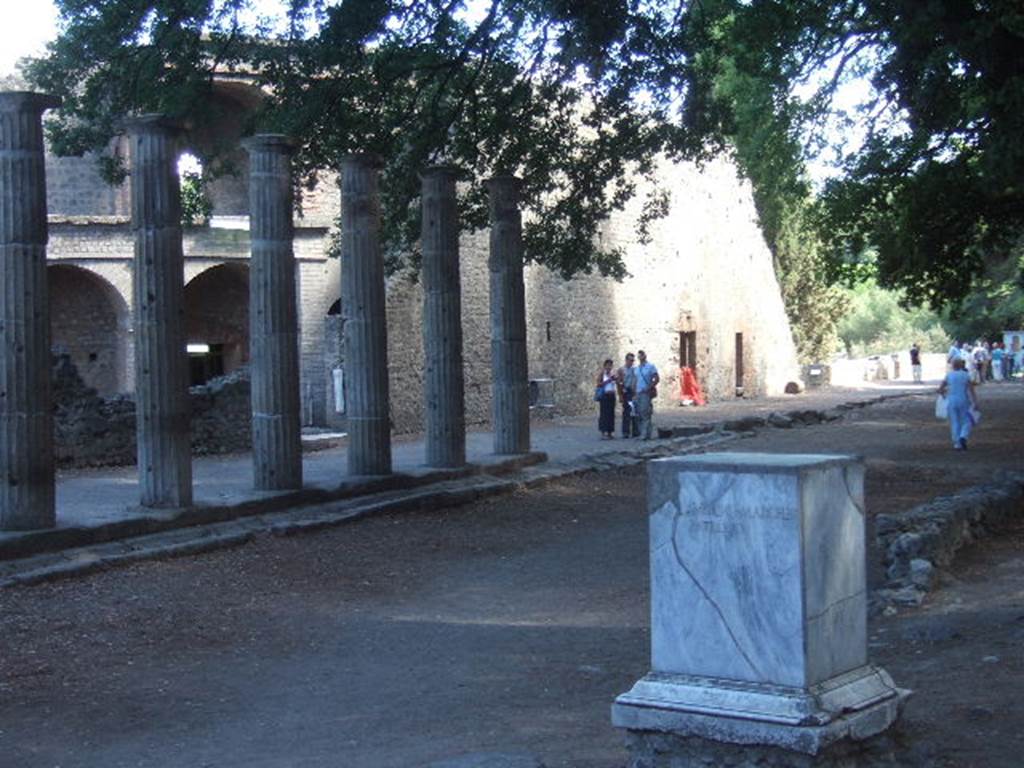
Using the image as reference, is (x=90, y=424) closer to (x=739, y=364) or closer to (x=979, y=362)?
(x=739, y=364)

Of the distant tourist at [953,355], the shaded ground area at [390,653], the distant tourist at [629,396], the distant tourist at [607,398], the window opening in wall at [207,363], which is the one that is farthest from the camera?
the window opening in wall at [207,363]

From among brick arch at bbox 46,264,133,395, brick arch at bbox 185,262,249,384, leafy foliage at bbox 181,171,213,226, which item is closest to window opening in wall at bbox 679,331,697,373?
brick arch at bbox 185,262,249,384

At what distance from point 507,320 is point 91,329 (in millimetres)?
12257

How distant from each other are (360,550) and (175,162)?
14.1 feet

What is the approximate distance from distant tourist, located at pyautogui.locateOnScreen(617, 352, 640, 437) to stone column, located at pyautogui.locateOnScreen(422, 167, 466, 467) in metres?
7.17

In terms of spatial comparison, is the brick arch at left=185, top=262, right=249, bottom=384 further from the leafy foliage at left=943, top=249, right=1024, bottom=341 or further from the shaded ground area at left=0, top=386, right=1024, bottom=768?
the leafy foliage at left=943, top=249, right=1024, bottom=341

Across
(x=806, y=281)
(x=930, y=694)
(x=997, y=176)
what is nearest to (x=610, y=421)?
(x=997, y=176)

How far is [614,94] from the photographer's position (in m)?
18.5

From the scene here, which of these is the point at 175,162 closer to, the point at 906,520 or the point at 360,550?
the point at 360,550

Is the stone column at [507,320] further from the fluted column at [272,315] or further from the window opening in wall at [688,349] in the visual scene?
the window opening in wall at [688,349]

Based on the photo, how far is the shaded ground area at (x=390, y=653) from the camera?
6.85 metres

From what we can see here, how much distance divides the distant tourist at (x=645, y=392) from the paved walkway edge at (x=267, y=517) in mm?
2510

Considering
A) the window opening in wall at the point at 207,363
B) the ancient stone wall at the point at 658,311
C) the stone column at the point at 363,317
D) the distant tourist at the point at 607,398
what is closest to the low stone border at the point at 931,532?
the stone column at the point at 363,317

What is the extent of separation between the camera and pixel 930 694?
685 centimetres
